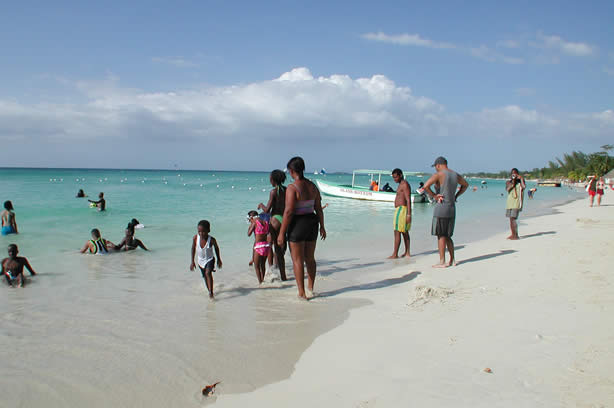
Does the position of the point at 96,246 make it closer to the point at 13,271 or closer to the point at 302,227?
the point at 13,271

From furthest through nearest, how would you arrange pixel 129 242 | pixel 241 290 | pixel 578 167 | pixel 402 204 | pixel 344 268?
1. pixel 578 167
2. pixel 129 242
3. pixel 402 204
4. pixel 344 268
5. pixel 241 290

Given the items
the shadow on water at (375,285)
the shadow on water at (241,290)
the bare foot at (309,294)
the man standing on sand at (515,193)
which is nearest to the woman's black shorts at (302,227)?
Result: the bare foot at (309,294)

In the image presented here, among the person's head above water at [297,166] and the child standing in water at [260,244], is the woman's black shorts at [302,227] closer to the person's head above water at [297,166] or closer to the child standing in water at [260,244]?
the person's head above water at [297,166]

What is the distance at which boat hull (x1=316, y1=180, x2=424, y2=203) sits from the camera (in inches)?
1078

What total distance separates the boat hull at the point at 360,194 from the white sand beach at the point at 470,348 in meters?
21.6

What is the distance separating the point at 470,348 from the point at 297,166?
9.19ft

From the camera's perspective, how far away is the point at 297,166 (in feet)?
16.4

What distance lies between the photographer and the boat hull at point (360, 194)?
27381mm

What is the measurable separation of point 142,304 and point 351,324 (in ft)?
9.41

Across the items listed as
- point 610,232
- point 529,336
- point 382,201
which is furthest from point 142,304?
point 382,201

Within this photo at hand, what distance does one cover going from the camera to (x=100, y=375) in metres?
3.32

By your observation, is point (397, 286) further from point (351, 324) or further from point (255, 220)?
point (255, 220)

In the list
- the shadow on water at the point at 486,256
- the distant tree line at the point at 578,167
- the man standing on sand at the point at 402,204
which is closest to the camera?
the shadow on water at the point at 486,256

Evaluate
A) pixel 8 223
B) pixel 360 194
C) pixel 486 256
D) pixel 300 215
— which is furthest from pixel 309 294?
pixel 360 194
